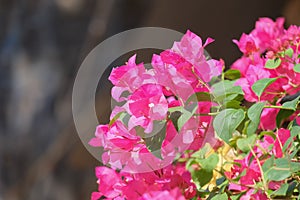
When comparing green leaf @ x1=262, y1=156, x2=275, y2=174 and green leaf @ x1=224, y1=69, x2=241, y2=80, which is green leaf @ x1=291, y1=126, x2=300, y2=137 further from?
green leaf @ x1=224, y1=69, x2=241, y2=80

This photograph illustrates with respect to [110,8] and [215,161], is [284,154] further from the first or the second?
[110,8]

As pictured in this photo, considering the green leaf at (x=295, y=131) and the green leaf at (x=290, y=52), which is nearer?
the green leaf at (x=295, y=131)

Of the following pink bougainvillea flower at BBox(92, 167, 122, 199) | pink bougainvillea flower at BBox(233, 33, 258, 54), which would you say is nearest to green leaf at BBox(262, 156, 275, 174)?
pink bougainvillea flower at BBox(92, 167, 122, 199)

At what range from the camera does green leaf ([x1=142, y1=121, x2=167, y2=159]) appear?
476 mm

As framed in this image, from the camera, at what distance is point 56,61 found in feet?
7.32

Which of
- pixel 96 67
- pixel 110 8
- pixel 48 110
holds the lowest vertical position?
pixel 48 110

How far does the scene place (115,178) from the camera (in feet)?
1.66

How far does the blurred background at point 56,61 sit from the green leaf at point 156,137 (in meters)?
1.62

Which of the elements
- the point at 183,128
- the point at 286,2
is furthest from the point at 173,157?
the point at 286,2

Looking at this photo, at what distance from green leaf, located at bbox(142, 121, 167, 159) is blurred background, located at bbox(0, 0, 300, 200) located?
1619 millimetres

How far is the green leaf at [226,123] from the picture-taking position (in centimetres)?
47

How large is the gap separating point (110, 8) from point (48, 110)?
437 millimetres

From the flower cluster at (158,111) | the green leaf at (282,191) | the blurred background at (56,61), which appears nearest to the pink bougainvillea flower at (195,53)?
the flower cluster at (158,111)

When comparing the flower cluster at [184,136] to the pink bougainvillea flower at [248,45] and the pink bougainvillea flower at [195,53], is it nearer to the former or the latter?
the pink bougainvillea flower at [195,53]
